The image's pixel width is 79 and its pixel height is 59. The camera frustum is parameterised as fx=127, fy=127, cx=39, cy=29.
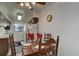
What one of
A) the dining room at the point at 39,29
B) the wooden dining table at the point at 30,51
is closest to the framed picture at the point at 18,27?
the dining room at the point at 39,29

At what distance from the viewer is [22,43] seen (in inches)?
62.4

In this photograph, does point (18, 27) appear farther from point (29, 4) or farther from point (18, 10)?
point (29, 4)

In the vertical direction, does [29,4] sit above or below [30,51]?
above

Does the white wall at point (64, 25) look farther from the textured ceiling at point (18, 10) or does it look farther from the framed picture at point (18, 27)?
the framed picture at point (18, 27)

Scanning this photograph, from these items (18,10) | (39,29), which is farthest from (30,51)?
(18,10)

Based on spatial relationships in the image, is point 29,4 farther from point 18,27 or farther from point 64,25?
point 64,25

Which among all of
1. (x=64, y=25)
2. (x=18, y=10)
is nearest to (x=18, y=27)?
(x=18, y=10)

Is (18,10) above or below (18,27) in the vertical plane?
above

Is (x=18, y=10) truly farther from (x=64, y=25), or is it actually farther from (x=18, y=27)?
(x=64, y=25)

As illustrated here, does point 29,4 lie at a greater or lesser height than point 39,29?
→ greater

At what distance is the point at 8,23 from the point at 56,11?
0.62 metres

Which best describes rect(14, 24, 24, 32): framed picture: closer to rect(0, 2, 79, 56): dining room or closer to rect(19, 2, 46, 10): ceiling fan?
rect(0, 2, 79, 56): dining room

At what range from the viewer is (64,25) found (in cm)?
162

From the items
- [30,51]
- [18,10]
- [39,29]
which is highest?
[18,10]
